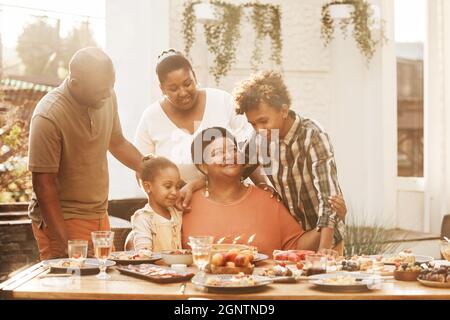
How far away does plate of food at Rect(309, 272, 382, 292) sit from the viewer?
6.59 feet

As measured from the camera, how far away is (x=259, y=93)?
3.14m

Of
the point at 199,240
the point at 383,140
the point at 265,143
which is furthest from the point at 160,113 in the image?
the point at 383,140

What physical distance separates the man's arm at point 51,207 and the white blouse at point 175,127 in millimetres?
424

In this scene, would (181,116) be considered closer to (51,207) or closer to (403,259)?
(51,207)

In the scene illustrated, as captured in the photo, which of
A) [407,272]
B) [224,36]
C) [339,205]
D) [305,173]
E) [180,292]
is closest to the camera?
[180,292]

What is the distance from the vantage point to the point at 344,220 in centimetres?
328

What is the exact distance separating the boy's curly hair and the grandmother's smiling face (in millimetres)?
173

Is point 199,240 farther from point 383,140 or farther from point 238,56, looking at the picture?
point 383,140

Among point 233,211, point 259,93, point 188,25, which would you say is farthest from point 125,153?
point 188,25

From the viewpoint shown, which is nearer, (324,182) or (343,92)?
(324,182)

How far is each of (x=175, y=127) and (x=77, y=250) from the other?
0.98 metres

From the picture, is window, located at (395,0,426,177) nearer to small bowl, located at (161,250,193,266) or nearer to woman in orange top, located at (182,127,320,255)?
woman in orange top, located at (182,127,320,255)

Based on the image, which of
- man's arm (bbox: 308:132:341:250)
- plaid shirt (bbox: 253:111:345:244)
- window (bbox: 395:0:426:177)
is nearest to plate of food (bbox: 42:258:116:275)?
plaid shirt (bbox: 253:111:345:244)

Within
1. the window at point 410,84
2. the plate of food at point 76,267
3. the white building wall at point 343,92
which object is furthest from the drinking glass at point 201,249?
the window at point 410,84
